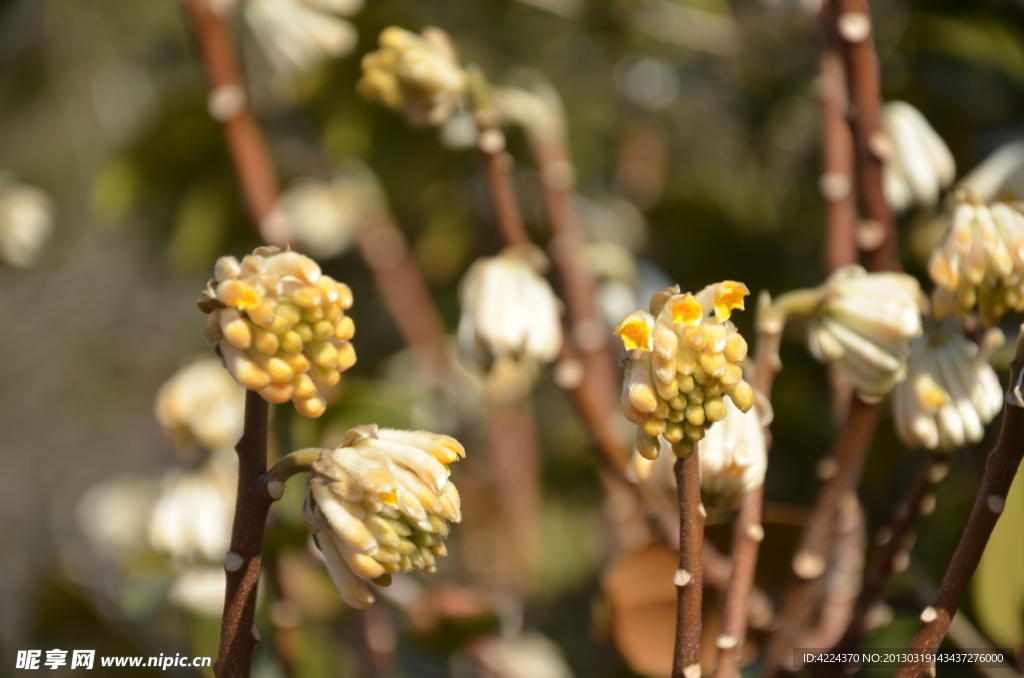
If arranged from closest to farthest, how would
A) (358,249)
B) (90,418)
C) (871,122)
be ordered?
(871,122)
(358,249)
(90,418)

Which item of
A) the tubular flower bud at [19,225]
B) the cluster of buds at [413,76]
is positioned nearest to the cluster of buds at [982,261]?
the cluster of buds at [413,76]

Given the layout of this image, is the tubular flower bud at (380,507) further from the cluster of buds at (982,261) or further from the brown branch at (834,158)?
the brown branch at (834,158)

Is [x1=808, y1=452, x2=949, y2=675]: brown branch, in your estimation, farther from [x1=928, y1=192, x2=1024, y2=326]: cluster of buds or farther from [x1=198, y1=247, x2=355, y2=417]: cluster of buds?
[x1=198, y1=247, x2=355, y2=417]: cluster of buds

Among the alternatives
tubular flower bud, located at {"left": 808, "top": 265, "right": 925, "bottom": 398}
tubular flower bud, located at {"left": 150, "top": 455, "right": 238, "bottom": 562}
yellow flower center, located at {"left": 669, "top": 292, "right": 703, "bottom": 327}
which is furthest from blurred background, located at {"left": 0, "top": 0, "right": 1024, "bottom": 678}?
yellow flower center, located at {"left": 669, "top": 292, "right": 703, "bottom": 327}

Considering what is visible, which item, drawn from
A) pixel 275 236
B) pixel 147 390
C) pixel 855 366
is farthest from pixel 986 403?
pixel 147 390

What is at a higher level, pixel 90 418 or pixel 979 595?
pixel 979 595

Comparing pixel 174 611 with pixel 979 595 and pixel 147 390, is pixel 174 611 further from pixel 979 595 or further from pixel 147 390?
pixel 147 390
